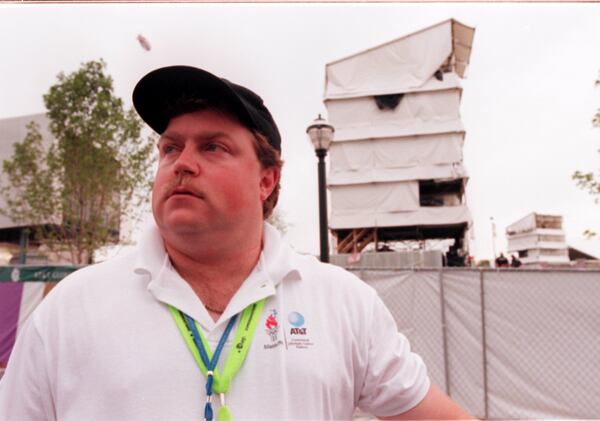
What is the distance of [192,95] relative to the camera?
169cm

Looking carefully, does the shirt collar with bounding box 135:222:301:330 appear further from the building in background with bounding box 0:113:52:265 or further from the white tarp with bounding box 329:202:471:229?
the white tarp with bounding box 329:202:471:229

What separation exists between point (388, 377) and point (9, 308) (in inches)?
345

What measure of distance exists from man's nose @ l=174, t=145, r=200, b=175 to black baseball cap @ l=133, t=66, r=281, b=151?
8.8 inches

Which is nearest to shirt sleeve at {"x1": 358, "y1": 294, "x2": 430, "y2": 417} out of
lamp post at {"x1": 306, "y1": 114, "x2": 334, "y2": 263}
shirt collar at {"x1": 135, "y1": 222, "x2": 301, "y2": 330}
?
shirt collar at {"x1": 135, "y1": 222, "x2": 301, "y2": 330}

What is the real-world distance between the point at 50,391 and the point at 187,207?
0.74 m

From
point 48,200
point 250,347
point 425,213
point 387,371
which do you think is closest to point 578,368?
point 387,371

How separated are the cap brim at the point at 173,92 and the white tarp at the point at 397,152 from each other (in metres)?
42.8

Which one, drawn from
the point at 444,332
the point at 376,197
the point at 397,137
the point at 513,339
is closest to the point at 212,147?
the point at 444,332

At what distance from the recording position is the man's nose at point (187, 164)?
5.27ft

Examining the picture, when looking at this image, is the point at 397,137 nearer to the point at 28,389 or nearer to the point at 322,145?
the point at 322,145

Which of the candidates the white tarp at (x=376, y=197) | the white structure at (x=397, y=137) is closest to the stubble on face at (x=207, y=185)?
the white structure at (x=397, y=137)

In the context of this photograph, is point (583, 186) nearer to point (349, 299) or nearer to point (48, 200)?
point (349, 299)

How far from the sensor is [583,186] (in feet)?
28.7

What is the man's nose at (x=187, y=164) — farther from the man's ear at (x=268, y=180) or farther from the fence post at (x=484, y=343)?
the fence post at (x=484, y=343)
